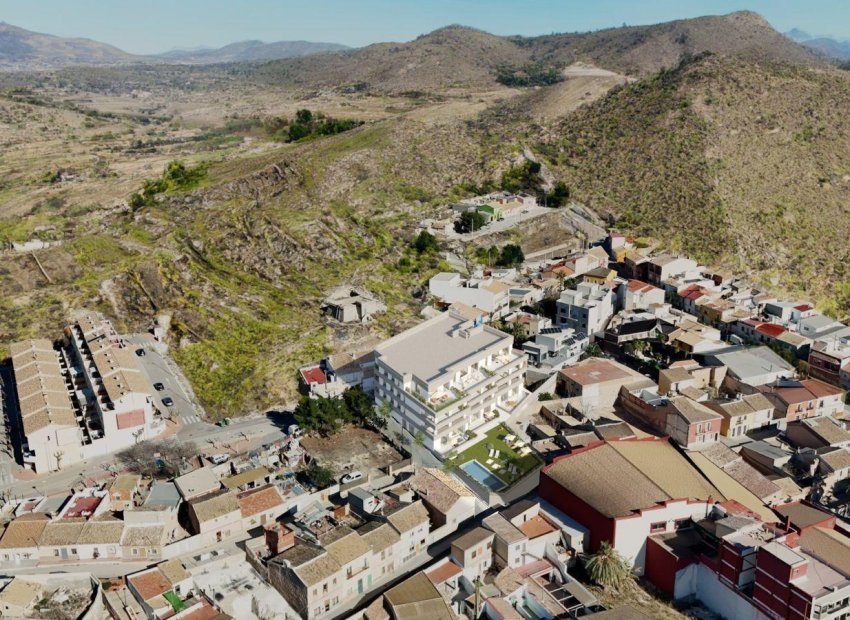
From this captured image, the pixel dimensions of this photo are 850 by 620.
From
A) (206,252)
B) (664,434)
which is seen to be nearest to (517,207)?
(206,252)

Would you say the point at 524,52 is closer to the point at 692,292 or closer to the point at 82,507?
the point at 692,292

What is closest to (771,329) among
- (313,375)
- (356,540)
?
(313,375)

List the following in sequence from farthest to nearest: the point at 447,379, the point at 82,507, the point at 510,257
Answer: the point at 510,257 → the point at 447,379 → the point at 82,507

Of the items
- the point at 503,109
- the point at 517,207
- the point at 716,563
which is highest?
the point at 503,109

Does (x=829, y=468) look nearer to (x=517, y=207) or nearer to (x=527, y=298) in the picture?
(x=527, y=298)

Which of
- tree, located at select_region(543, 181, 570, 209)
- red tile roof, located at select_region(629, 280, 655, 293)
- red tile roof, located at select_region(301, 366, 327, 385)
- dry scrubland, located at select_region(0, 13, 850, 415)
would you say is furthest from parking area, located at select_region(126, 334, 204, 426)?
tree, located at select_region(543, 181, 570, 209)

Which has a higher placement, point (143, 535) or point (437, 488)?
point (437, 488)

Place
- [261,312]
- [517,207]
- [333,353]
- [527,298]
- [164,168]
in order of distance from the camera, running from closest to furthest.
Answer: [333,353] → [261,312] → [527,298] → [517,207] → [164,168]

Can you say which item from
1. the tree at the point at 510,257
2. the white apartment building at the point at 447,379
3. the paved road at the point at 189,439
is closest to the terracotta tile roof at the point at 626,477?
the white apartment building at the point at 447,379

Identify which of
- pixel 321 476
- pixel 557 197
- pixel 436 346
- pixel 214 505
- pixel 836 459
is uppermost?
pixel 557 197
